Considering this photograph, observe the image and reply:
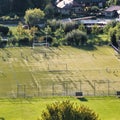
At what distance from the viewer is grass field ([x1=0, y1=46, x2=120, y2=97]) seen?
39.0 m

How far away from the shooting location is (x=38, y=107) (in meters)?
33.8

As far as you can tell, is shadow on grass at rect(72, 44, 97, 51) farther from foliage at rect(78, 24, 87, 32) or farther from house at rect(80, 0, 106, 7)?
house at rect(80, 0, 106, 7)

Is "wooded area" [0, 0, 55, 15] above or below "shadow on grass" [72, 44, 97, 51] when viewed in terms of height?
above

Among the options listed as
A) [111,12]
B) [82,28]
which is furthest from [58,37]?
[111,12]

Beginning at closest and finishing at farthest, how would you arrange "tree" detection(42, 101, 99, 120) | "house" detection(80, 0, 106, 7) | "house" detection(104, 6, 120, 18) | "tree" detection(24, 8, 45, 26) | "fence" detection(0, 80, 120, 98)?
"tree" detection(42, 101, 99, 120) → "fence" detection(0, 80, 120, 98) → "tree" detection(24, 8, 45, 26) → "house" detection(104, 6, 120, 18) → "house" detection(80, 0, 106, 7)

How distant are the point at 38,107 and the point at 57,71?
1146cm

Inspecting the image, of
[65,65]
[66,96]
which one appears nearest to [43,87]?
[66,96]

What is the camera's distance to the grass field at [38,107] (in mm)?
31969

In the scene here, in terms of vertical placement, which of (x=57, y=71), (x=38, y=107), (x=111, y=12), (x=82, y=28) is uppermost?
(x=111, y=12)

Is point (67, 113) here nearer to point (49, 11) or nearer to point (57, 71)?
point (57, 71)

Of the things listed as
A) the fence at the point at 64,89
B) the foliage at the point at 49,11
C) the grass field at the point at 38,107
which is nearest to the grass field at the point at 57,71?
the fence at the point at 64,89

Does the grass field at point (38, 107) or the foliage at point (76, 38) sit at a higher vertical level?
the foliage at point (76, 38)

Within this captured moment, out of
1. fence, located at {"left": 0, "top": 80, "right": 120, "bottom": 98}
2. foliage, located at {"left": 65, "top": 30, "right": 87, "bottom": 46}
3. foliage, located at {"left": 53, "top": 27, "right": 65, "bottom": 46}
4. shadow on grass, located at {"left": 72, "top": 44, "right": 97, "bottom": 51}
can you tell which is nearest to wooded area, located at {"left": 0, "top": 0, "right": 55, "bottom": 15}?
foliage, located at {"left": 53, "top": 27, "right": 65, "bottom": 46}

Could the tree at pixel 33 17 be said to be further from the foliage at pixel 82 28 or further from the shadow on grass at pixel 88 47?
the shadow on grass at pixel 88 47
